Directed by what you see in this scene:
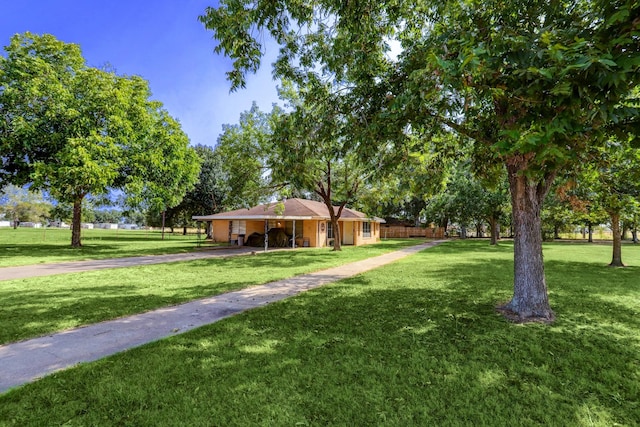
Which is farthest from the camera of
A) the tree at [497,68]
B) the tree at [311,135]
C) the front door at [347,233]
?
the front door at [347,233]

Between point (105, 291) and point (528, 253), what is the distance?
30.5 feet

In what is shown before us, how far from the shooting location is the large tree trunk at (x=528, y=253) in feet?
19.6

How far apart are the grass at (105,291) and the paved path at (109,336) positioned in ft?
1.30

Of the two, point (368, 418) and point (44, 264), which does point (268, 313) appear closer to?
point (368, 418)

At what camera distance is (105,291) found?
7.89m

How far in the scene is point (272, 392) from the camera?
3.22 meters

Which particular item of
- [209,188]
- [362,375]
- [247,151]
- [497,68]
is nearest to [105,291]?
[362,375]

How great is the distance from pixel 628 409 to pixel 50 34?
2698cm

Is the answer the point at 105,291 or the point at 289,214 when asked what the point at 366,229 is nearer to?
the point at 289,214

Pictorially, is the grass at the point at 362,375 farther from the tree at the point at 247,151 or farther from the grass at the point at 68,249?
the tree at the point at 247,151

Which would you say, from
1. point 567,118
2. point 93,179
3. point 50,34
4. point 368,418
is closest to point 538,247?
point 567,118

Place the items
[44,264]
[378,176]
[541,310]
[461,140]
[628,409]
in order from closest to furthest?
[628,409]
[541,310]
[378,176]
[461,140]
[44,264]

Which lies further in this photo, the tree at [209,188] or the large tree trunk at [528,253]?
the tree at [209,188]

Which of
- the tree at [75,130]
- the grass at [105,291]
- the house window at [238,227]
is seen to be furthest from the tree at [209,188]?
the grass at [105,291]
